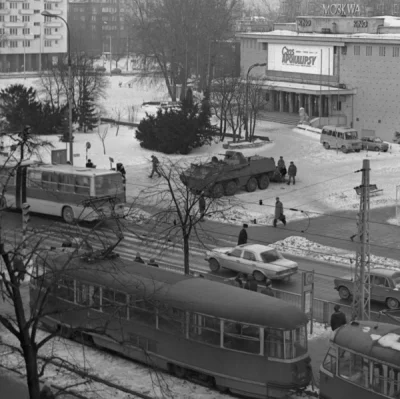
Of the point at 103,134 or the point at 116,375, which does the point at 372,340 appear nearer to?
the point at 116,375

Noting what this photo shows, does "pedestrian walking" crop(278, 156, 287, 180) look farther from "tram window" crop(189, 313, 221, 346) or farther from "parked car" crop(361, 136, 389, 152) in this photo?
"tram window" crop(189, 313, 221, 346)

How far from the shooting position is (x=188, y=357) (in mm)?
18938

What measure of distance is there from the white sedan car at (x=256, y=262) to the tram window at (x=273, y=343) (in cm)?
923

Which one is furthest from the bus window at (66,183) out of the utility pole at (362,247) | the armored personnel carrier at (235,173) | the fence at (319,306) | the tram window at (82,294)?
the utility pole at (362,247)

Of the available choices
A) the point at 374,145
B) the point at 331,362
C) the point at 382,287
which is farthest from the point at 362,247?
the point at 374,145

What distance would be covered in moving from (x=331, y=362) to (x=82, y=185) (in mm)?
18817

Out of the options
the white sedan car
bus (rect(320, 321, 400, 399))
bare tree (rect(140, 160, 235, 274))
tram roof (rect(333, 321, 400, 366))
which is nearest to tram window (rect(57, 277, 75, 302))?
bare tree (rect(140, 160, 235, 274))

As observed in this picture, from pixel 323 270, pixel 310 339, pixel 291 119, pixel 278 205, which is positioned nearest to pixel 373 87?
pixel 291 119

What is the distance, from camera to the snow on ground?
18.4 m

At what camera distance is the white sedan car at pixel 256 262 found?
27219 millimetres

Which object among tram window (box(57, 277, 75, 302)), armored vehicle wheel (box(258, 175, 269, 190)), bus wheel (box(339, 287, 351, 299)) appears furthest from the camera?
armored vehicle wheel (box(258, 175, 269, 190))

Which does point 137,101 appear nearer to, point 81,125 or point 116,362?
point 81,125

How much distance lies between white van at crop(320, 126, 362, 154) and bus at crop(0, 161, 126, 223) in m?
18.2

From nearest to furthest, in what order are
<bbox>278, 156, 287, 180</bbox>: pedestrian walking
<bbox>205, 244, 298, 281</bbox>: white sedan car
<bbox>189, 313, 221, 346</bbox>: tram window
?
1. <bbox>189, 313, 221, 346</bbox>: tram window
2. <bbox>205, 244, 298, 281</bbox>: white sedan car
3. <bbox>278, 156, 287, 180</bbox>: pedestrian walking
